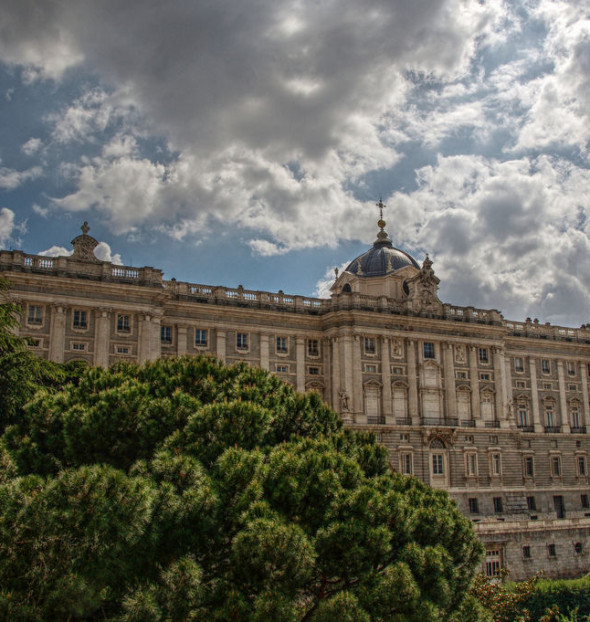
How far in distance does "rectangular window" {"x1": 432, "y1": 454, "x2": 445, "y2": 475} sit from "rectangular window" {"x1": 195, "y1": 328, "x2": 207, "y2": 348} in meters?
21.4

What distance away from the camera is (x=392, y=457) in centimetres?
5538

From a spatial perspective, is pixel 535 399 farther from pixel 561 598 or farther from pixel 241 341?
pixel 561 598

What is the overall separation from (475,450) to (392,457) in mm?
8458

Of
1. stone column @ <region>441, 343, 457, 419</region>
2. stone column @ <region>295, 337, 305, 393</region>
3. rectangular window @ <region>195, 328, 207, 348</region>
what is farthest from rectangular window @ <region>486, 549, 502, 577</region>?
rectangular window @ <region>195, 328, 207, 348</region>

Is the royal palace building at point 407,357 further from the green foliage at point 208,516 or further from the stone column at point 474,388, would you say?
the green foliage at point 208,516

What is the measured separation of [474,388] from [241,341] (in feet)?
70.7

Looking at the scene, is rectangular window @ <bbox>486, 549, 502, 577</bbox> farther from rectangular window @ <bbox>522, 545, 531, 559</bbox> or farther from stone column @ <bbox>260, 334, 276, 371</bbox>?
stone column @ <bbox>260, 334, 276, 371</bbox>

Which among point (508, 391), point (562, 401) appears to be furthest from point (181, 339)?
point (562, 401)

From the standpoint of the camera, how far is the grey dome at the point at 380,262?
64.1 m

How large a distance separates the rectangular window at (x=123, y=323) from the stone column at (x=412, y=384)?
24.1 meters

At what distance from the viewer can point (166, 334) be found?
5262cm

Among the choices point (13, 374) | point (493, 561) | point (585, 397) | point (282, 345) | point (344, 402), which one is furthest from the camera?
point (585, 397)

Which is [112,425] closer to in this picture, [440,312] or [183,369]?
[183,369]

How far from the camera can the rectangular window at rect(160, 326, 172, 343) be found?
52.4 m
